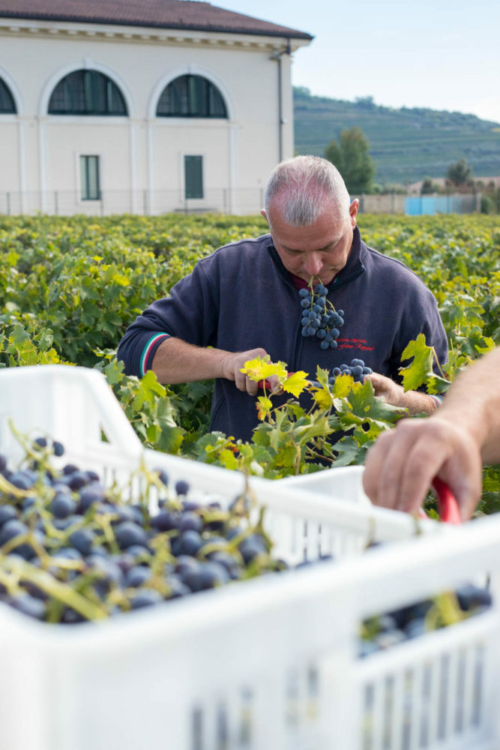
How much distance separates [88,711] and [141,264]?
19.9ft

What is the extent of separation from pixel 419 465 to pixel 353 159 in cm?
9032

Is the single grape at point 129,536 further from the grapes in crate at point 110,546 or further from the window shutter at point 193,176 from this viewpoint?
the window shutter at point 193,176

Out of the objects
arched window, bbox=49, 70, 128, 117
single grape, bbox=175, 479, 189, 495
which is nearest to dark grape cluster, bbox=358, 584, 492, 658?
single grape, bbox=175, 479, 189, 495

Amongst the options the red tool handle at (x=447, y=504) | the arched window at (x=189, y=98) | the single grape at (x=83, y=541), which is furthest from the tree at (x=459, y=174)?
the single grape at (x=83, y=541)

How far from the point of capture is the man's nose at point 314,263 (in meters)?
3.26

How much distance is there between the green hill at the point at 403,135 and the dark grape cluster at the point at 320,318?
355 ft

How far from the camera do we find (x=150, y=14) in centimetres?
3666

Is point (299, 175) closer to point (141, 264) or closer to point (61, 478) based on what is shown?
point (61, 478)

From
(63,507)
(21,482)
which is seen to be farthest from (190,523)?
(21,482)

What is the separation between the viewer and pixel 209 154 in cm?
3781

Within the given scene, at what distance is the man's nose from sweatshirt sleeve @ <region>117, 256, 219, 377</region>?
47 centimetres

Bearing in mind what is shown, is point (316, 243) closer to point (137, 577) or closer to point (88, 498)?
point (88, 498)

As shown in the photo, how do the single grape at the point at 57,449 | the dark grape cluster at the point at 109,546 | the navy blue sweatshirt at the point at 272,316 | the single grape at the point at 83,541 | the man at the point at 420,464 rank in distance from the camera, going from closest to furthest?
the dark grape cluster at the point at 109,546 → the single grape at the point at 83,541 → the man at the point at 420,464 → the single grape at the point at 57,449 → the navy blue sweatshirt at the point at 272,316

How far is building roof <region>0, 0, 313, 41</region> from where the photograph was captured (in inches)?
1334
